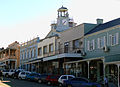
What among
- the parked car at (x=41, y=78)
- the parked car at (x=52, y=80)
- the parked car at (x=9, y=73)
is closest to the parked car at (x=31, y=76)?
the parked car at (x=41, y=78)

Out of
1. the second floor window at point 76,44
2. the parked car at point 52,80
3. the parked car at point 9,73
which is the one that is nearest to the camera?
the parked car at point 52,80

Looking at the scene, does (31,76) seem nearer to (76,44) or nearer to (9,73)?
(76,44)

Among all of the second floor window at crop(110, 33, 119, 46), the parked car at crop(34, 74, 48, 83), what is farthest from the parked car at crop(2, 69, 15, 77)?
the second floor window at crop(110, 33, 119, 46)

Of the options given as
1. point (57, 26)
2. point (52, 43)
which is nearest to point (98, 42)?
point (52, 43)

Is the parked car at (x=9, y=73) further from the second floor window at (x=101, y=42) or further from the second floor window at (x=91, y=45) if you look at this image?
the second floor window at (x=101, y=42)

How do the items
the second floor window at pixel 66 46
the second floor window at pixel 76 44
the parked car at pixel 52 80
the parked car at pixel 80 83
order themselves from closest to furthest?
the parked car at pixel 80 83, the parked car at pixel 52 80, the second floor window at pixel 76 44, the second floor window at pixel 66 46

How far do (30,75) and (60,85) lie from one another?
351 inches

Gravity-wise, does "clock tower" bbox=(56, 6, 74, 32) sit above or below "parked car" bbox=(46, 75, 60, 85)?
above

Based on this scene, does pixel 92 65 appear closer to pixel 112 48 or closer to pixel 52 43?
pixel 112 48

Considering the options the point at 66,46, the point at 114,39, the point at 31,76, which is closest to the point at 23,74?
the point at 31,76

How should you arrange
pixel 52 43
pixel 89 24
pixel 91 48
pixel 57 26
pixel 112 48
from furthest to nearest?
pixel 57 26 → pixel 52 43 → pixel 89 24 → pixel 91 48 → pixel 112 48

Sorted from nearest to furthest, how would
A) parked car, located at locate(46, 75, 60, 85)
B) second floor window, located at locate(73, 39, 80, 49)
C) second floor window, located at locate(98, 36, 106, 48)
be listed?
1. parked car, located at locate(46, 75, 60, 85)
2. second floor window, located at locate(98, 36, 106, 48)
3. second floor window, located at locate(73, 39, 80, 49)

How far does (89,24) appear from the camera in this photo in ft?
121

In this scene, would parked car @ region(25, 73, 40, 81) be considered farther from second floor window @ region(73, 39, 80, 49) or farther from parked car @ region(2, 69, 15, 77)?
parked car @ region(2, 69, 15, 77)
